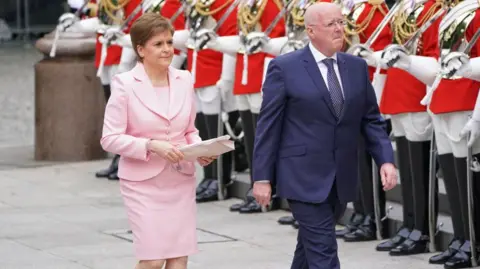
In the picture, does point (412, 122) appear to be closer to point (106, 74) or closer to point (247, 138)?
point (247, 138)

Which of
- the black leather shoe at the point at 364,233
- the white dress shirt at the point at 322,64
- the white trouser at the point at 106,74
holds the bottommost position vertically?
the black leather shoe at the point at 364,233

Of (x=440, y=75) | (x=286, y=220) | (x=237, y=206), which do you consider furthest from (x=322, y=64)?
(x=237, y=206)

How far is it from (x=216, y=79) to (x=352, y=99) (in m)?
4.10

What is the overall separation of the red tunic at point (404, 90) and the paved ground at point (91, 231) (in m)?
0.87

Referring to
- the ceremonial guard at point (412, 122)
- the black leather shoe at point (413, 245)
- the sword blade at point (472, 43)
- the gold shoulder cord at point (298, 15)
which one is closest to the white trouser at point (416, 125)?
the ceremonial guard at point (412, 122)

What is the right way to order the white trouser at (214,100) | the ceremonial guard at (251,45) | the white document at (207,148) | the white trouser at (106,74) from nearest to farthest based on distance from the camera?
the white document at (207,148)
the ceremonial guard at (251,45)
the white trouser at (214,100)
the white trouser at (106,74)

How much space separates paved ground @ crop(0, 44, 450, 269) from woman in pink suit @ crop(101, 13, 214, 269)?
206 centimetres

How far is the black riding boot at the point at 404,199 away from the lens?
8.90 metres

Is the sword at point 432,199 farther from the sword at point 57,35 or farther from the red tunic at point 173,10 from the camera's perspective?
the sword at point 57,35

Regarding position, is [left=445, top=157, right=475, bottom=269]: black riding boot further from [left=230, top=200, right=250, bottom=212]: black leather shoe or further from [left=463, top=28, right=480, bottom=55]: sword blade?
[left=230, top=200, right=250, bottom=212]: black leather shoe

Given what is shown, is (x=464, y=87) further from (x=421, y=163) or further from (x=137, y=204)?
(x=137, y=204)

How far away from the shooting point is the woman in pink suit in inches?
257

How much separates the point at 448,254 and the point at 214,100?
2.94 m

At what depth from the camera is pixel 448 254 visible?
8.41m
